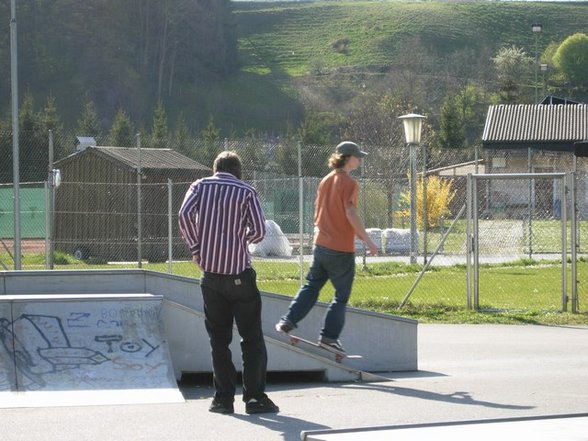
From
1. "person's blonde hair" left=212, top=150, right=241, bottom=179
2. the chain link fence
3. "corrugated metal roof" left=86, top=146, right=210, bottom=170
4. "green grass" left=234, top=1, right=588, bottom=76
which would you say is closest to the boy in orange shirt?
"person's blonde hair" left=212, top=150, right=241, bottom=179

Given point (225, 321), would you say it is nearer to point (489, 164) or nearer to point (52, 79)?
point (489, 164)

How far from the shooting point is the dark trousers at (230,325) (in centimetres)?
792

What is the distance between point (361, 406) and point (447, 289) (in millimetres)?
11046

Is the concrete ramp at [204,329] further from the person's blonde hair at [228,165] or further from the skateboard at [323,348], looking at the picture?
the person's blonde hair at [228,165]

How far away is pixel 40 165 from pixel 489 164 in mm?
15454

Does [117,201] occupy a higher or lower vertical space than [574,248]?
higher

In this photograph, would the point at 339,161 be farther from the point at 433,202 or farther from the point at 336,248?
the point at 433,202

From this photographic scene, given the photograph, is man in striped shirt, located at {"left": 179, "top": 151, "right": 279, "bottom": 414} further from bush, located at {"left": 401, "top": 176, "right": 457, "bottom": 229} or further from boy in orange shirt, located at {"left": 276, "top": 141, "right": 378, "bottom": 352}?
bush, located at {"left": 401, "top": 176, "right": 457, "bottom": 229}

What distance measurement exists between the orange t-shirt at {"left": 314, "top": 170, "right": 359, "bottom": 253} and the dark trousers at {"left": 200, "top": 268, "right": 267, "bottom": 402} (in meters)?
1.60

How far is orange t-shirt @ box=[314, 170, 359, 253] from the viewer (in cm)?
946

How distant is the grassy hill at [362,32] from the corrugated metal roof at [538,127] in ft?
244

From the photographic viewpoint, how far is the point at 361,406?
830 cm

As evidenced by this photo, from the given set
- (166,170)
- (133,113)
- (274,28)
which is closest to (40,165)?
(166,170)

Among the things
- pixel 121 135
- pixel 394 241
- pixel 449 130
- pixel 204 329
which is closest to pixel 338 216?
pixel 204 329
